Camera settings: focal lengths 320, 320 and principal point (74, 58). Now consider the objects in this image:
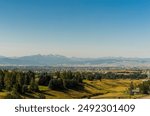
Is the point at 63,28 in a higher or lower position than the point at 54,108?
higher

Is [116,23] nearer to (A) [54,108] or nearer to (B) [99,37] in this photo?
(B) [99,37]

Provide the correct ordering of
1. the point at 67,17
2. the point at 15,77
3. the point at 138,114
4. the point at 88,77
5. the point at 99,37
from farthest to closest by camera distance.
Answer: the point at 99,37, the point at 88,77, the point at 67,17, the point at 15,77, the point at 138,114

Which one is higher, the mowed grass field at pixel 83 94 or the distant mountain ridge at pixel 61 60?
the distant mountain ridge at pixel 61 60

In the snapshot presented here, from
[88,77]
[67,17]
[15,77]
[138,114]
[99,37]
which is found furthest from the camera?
[99,37]

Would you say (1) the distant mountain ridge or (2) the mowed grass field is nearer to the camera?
(2) the mowed grass field

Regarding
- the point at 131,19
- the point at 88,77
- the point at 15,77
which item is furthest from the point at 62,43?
the point at 15,77

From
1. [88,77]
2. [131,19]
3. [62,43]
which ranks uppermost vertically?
[131,19]

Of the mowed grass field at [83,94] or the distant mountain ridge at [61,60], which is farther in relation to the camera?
the distant mountain ridge at [61,60]

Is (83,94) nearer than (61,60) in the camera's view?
Yes

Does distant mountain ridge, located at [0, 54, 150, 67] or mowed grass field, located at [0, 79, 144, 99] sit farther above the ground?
distant mountain ridge, located at [0, 54, 150, 67]

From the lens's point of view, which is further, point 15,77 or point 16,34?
point 16,34

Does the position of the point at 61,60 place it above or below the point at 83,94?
above
